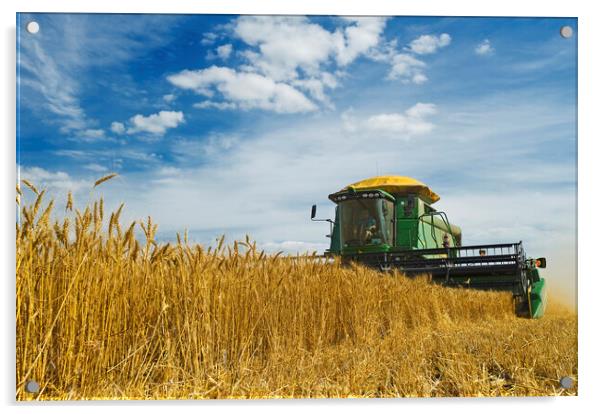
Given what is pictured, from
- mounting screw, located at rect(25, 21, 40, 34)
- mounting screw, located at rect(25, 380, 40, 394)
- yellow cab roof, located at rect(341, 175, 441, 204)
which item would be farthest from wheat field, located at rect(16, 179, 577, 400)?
yellow cab roof, located at rect(341, 175, 441, 204)

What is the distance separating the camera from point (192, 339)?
3.95 m

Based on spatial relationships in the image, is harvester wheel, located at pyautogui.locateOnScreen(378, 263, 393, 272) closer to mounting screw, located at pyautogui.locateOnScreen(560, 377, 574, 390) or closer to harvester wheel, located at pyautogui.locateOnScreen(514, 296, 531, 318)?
harvester wheel, located at pyautogui.locateOnScreen(514, 296, 531, 318)

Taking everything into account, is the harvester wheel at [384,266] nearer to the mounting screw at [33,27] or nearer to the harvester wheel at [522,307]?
the harvester wheel at [522,307]

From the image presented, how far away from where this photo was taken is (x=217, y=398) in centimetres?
369

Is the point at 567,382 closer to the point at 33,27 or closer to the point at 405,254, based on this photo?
the point at 33,27

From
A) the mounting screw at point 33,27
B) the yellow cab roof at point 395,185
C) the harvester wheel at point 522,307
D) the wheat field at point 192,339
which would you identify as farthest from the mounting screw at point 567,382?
the yellow cab roof at point 395,185

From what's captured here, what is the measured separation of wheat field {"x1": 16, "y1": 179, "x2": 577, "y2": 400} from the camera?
3.46 m

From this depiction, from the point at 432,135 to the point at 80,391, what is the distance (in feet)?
10.4

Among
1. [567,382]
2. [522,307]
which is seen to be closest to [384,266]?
[522,307]

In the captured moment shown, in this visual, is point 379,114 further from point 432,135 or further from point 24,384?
point 24,384

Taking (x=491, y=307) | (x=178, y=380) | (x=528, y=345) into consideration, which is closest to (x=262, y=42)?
(x=178, y=380)

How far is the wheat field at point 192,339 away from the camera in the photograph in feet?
11.3
